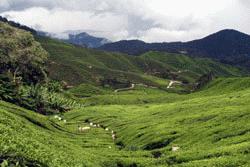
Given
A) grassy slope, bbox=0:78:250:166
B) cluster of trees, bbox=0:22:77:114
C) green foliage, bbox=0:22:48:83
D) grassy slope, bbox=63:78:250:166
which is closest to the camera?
grassy slope, bbox=0:78:250:166

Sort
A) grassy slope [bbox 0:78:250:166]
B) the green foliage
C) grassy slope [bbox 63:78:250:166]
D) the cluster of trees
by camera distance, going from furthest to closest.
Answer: the green foliage → the cluster of trees → grassy slope [bbox 63:78:250:166] → grassy slope [bbox 0:78:250:166]

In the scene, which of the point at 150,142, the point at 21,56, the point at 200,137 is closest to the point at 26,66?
the point at 21,56

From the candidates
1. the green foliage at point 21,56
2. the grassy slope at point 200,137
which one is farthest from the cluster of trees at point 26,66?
the grassy slope at point 200,137

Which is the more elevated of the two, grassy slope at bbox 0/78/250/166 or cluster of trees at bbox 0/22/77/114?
cluster of trees at bbox 0/22/77/114

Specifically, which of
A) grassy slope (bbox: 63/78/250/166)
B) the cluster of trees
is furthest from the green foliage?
grassy slope (bbox: 63/78/250/166)

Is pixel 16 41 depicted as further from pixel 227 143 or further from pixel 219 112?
pixel 227 143

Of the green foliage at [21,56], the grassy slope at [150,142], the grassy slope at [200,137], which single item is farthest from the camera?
the green foliage at [21,56]

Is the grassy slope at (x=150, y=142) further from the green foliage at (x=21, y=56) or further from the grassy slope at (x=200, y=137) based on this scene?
the green foliage at (x=21, y=56)

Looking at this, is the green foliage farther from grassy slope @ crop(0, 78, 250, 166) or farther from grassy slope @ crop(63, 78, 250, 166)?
grassy slope @ crop(63, 78, 250, 166)

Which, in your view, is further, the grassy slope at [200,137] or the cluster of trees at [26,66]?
the cluster of trees at [26,66]

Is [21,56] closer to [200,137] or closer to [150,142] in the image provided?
[150,142]

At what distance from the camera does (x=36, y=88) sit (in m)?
174

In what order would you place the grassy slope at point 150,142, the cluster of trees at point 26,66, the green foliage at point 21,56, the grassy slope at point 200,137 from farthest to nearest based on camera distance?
the green foliage at point 21,56 < the cluster of trees at point 26,66 < the grassy slope at point 200,137 < the grassy slope at point 150,142

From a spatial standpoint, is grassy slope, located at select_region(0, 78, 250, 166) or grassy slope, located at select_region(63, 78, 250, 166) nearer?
grassy slope, located at select_region(0, 78, 250, 166)
